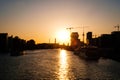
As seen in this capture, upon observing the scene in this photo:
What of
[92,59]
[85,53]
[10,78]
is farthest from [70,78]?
[85,53]

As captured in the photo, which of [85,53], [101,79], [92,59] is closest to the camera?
[101,79]

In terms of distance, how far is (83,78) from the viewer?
59.1 m

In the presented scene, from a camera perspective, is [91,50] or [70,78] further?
[91,50]

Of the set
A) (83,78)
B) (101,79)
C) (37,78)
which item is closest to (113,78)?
(101,79)

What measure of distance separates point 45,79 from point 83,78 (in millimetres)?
8956

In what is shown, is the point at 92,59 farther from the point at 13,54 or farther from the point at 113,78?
the point at 13,54

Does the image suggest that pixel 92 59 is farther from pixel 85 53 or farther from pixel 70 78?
pixel 70 78

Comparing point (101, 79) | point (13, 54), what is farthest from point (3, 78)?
point (13, 54)

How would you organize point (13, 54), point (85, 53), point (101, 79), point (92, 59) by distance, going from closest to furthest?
1. point (101, 79)
2. point (92, 59)
3. point (85, 53)
4. point (13, 54)

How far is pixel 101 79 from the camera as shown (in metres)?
57.3

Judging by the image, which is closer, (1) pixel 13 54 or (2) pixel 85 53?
(2) pixel 85 53

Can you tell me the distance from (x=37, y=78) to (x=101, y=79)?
14.6 m

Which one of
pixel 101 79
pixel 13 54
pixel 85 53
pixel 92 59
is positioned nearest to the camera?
pixel 101 79

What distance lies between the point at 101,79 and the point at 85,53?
73.8 metres
